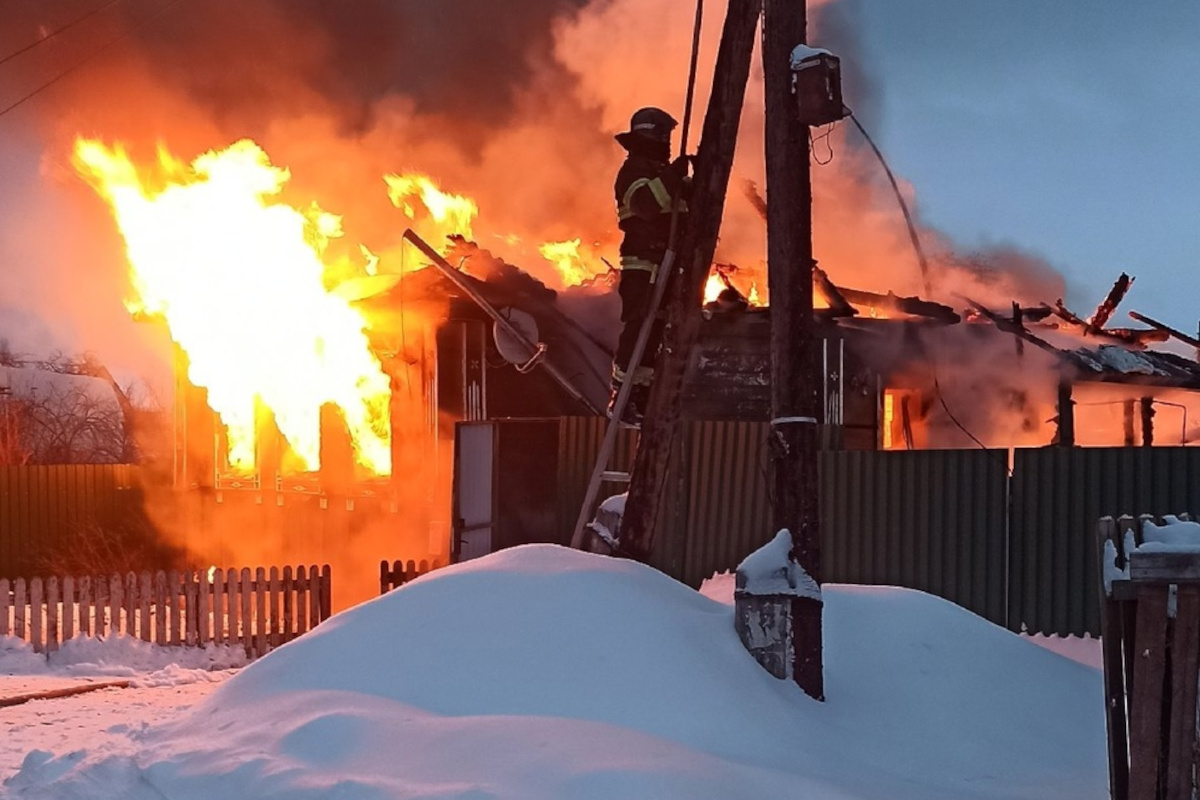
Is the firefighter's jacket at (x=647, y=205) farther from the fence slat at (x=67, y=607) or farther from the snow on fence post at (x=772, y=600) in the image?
the fence slat at (x=67, y=607)

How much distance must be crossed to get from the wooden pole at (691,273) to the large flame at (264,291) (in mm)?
9657

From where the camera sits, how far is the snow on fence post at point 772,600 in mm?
6652

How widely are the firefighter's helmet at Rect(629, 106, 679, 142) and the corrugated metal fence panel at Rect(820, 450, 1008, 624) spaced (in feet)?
14.1

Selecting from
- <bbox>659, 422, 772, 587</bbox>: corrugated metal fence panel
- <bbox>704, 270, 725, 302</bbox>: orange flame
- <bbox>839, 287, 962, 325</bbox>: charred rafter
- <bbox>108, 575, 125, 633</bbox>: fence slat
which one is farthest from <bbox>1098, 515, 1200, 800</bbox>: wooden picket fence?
<bbox>704, 270, 725, 302</bbox>: orange flame

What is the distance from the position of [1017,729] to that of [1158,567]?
2.85 m

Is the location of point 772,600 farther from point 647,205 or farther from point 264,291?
point 264,291

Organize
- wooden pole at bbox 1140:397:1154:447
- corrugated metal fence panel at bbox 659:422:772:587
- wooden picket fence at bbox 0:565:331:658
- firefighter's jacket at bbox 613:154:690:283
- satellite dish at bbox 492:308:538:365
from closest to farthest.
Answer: firefighter's jacket at bbox 613:154:690:283, corrugated metal fence panel at bbox 659:422:772:587, wooden picket fence at bbox 0:565:331:658, satellite dish at bbox 492:308:538:365, wooden pole at bbox 1140:397:1154:447

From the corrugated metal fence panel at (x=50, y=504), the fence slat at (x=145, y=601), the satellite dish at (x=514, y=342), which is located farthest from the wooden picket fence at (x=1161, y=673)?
the corrugated metal fence panel at (x=50, y=504)

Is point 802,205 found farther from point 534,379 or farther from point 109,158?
point 109,158

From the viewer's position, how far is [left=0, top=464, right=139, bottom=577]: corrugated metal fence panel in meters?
21.1

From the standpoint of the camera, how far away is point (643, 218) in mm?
8344

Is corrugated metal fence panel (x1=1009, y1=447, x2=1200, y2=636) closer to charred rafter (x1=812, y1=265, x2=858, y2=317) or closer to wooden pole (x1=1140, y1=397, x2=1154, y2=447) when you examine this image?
charred rafter (x1=812, y1=265, x2=858, y2=317)

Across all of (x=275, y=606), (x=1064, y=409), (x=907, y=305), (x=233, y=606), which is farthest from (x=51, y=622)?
(x=1064, y=409)

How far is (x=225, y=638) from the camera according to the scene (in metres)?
12.7
